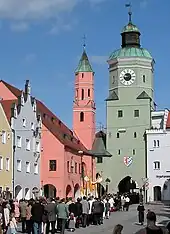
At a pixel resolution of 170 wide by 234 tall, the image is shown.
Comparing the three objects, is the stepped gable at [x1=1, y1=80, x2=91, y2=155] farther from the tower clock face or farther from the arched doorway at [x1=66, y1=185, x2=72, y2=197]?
the tower clock face

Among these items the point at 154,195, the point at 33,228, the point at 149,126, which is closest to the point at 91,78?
the point at 149,126

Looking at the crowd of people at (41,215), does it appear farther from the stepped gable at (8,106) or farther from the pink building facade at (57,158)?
the pink building facade at (57,158)

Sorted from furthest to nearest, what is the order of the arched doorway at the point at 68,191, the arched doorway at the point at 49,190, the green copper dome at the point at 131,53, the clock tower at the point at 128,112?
the green copper dome at the point at 131,53 → the clock tower at the point at 128,112 → the arched doorway at the point at 68,191 → the arched doorway at the point at 49,190

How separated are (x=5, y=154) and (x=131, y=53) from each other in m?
39.2

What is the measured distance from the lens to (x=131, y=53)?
294 ft

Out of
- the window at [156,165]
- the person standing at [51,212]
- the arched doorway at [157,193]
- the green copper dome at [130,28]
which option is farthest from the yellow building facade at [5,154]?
the green copper dome at [130,28]

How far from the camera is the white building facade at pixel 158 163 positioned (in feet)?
274

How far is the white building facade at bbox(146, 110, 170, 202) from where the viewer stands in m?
83.6

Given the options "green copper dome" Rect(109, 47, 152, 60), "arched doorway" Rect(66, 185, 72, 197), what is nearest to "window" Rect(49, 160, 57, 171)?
"arched doorway" Rect(66, 185, 72, 197)

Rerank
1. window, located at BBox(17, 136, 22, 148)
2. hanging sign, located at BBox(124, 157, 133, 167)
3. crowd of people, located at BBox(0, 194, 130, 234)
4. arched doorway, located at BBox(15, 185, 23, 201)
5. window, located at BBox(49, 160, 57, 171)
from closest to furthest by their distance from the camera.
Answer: crowd of people, located at BBox(0, 194, 130, 234), arched doorway, located at BBox(15, 185, 23, 201), window, located at BBox(17, 136, 22, 148), window, located at BBox(49, 160, 57, 171), hanging sign, located at BBox(124, 157, 133, 167)

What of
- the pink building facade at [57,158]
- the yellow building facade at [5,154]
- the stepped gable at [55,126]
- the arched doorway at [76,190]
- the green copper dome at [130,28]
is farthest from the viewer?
the green copper dome at [130,28]

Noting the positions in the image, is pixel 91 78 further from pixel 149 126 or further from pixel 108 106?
pixel 149 126

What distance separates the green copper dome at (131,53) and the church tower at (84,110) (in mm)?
5907

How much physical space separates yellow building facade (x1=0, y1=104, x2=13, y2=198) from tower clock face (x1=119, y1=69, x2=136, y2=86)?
116 feet
